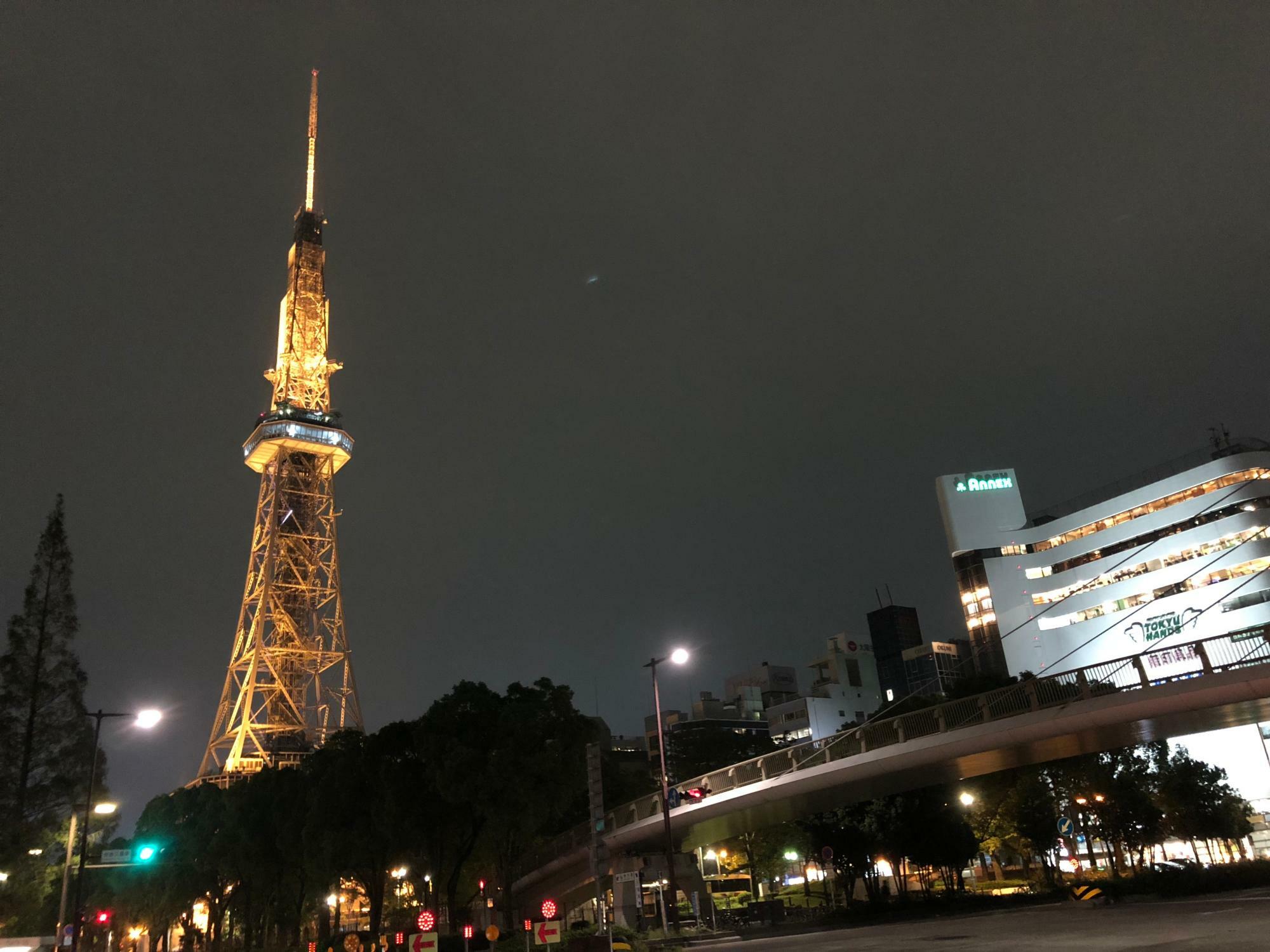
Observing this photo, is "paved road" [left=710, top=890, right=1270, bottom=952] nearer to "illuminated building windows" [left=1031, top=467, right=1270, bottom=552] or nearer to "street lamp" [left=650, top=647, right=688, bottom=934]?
"street lamp" [left=650, top=647, right=688, bottom=934]

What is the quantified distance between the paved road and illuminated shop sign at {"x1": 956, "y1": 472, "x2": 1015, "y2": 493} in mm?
69885

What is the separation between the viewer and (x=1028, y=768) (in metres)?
39.6

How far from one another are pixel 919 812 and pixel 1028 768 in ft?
16.3

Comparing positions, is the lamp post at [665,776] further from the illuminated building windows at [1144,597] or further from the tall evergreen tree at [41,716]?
the illuminated building windows at [1144,597]

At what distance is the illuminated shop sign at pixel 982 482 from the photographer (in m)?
98.1

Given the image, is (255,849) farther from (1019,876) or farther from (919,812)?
(1019,876)

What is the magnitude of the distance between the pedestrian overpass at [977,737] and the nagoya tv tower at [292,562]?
1771 inches

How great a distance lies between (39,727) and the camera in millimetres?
38969

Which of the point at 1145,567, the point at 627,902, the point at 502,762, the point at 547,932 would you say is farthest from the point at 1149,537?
the point at 547,932

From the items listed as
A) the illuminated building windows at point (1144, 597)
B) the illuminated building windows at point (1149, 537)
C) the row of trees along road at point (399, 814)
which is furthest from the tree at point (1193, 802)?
the illuminated building windows at point (1149, 537)

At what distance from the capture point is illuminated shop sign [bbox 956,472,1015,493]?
322ft

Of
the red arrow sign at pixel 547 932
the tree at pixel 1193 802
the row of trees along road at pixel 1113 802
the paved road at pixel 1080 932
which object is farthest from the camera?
the tree at pixel 1193 802

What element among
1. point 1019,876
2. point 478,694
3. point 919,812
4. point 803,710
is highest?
point 803,710

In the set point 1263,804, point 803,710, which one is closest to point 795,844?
point 1263,804
